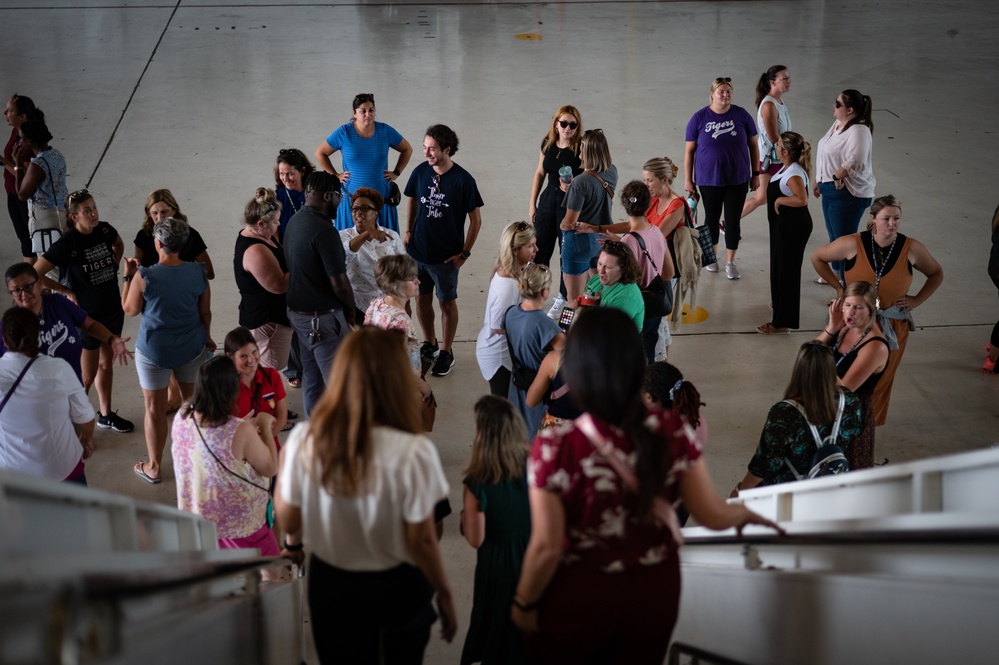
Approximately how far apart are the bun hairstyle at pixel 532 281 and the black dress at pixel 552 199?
2.60 metres

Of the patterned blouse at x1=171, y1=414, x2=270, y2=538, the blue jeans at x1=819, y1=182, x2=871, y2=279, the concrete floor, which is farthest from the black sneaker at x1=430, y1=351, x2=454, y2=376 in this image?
the blue jeans at x1=819, y1=182, x2=871, y2=279

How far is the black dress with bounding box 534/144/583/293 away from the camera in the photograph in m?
7.66

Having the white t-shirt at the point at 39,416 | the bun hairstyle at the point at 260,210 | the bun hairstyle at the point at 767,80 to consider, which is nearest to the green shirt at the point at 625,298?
the bun hairstyle at the point at 260,210

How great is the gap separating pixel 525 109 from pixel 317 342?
759 centimetres

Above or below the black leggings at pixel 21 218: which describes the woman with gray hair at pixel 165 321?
below

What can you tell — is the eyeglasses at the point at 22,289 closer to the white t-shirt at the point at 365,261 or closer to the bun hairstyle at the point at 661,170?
the white t-shirt at the point at 365,261

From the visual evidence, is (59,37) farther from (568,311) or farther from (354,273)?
(568,311)

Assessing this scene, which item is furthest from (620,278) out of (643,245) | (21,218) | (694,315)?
(21,218)

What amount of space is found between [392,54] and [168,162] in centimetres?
527

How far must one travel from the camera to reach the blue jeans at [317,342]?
18.9 feet

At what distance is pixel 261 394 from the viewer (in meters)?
4.69

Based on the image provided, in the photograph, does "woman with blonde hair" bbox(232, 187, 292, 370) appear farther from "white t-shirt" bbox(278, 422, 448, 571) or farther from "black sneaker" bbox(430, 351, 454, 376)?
"white t-shirt" bbox(278, 422, 448, 571)

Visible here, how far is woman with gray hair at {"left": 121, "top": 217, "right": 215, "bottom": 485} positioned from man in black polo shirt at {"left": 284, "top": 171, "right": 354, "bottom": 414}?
21.3 inches

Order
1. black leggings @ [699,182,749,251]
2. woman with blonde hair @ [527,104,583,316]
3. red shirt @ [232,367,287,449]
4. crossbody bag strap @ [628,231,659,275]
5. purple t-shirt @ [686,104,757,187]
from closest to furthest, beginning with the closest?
red shirt @ [232,367,287,449], crossbody bag strap @ [628,231,659,275], woman with blonde hair @ [527,104,583,316], purple t-shirt @ [686,104,757,187], black leggings @ [699,182,749,251]
